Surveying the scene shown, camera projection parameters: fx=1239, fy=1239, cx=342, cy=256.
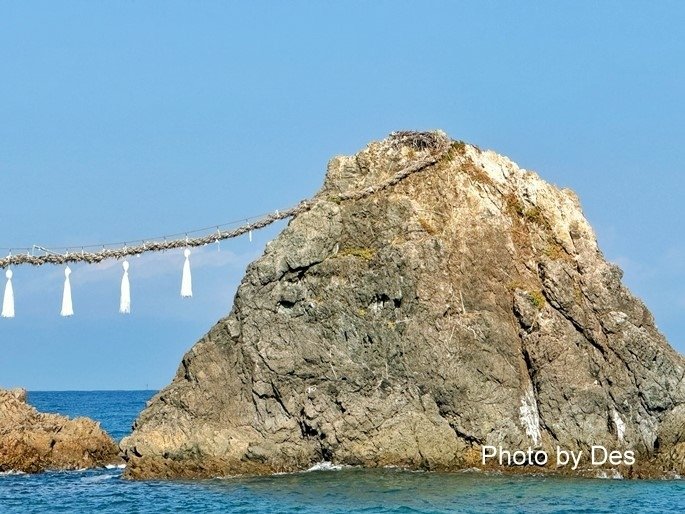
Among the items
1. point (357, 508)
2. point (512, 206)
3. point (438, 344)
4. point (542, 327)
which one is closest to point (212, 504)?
point (357, 508)

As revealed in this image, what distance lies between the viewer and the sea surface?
42.3 metres

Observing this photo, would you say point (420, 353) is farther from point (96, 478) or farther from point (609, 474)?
point (96, 478)

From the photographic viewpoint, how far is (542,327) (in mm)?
49469

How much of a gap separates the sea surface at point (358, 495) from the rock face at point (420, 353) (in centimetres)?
141

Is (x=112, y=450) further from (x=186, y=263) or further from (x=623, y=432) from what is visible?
(x=623, y=432)

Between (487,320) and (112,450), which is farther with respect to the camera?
(112,450)

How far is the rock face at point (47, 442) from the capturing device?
55.0m

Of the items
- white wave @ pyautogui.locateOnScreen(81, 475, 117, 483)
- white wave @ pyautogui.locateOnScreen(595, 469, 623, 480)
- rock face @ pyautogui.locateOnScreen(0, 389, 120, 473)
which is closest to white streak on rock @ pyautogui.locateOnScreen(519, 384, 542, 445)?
white wave @ pyautogui.locateOnScreen(595, 469, 623, 480)

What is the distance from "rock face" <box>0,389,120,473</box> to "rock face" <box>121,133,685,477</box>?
7219mm

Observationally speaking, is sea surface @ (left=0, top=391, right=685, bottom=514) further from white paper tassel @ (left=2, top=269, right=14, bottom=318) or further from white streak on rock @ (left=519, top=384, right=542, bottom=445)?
white paper tassel @ (left=2, top=269, right=14, bottom=318)

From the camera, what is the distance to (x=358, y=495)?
44.0 meters

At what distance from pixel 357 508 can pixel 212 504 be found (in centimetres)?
517

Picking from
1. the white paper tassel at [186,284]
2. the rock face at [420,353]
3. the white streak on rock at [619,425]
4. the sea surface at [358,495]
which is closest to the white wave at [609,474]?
the sea surface at [358,495]

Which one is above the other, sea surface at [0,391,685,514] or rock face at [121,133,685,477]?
rock face at [121,133,685,477]
